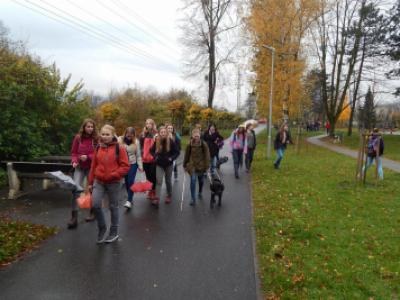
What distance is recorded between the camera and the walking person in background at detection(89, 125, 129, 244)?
4.88 meters

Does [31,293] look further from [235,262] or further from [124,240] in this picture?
[235,262]

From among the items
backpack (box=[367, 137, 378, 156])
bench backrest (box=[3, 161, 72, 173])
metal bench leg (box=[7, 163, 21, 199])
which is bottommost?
metal bench leg (box=[7, 163, 21, 199])

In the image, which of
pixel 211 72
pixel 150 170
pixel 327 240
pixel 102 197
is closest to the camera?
pixel 102 197

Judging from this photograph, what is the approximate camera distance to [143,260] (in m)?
4.47

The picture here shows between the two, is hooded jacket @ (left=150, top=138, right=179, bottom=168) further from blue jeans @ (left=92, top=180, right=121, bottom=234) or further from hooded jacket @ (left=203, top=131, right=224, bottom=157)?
hooded jacket @ (left=203, top=131, right=224, bottom=157)

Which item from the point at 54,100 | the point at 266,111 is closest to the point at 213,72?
the point at 266,111

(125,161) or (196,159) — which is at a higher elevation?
(125,161)

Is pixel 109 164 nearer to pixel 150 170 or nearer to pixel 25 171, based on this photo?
pixel 150 170

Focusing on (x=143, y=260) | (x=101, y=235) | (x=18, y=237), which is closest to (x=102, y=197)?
(x=101, y=235)

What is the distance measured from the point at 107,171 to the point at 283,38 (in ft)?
71.7

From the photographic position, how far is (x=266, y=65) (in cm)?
2456

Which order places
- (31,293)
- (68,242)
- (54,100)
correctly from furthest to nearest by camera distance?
1. (54,100)
2. (68,242)
3. (31,293)

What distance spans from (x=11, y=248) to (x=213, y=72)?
28892 millimetres

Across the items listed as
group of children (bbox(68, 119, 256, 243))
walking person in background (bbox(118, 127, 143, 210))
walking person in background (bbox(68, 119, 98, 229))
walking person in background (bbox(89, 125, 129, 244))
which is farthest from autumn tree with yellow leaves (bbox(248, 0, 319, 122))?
walking person in background (bbox(89, 125, 129, 244))
